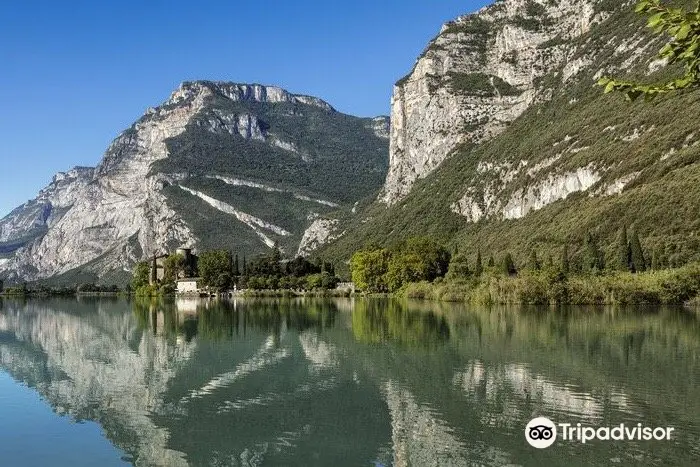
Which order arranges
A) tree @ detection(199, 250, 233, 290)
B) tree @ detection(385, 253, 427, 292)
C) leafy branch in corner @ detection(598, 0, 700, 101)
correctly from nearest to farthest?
1. leafy branch in corner @ detection(598, 0, 700, 101)
2. tree @ detection(385, 253, 427, 292)
3. tree @ detection(199, 250, 233, 290)

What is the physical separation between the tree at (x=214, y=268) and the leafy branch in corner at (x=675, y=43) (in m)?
158

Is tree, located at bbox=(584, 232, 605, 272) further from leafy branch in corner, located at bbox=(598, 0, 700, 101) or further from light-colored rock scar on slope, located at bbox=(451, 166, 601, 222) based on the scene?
leafy branch in corner, located at bbox=(598, 0, 700, 101)

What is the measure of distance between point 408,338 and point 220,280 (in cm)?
11902

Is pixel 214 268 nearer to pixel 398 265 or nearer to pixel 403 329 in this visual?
pixel 398 265

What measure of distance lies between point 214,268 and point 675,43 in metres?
163

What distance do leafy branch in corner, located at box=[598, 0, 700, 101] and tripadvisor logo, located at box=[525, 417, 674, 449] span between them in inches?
523

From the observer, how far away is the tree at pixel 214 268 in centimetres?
16338

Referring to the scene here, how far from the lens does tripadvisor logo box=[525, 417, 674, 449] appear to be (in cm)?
1966

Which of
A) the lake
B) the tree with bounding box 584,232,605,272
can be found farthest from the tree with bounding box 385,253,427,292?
the lake

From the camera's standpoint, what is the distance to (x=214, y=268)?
547 feet

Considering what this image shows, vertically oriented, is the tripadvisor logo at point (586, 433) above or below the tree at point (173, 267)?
below

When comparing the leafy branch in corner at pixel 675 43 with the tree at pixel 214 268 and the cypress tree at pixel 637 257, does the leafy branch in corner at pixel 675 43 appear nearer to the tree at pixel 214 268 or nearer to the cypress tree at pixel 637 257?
the cypress tree at pixel 637 257

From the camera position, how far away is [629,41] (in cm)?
18112

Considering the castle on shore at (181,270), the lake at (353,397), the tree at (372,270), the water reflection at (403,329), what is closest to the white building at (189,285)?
the castle on shore at (181,270)
